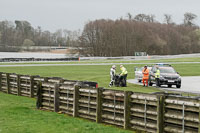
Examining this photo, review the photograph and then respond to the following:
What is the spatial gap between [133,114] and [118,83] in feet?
57.5

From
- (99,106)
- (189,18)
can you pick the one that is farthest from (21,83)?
(189,18)

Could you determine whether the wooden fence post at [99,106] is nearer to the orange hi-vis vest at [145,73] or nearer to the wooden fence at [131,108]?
the wooden fence at [131,108]

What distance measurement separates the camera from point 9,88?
21281mm

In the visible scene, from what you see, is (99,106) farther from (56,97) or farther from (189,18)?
(189,18)

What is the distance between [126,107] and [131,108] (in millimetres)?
136

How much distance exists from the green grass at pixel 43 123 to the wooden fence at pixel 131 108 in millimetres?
308

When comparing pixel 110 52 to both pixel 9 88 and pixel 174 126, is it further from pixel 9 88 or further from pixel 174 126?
pixel 174 126

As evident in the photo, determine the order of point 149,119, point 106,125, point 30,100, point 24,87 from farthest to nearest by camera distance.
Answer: point 24,87 < point 30,100 < point 106,125 < point 149,119

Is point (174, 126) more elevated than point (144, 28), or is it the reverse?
point (144, 28)

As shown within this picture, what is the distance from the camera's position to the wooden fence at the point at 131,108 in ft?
29.5

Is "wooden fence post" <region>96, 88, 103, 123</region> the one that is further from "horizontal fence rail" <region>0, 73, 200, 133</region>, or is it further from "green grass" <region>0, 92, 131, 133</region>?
"green grass" <region>0, 92, 131, 133</region>

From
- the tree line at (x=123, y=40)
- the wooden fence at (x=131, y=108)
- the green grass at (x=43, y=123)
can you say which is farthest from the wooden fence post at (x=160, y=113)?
the tree line at (x=123, y=40)

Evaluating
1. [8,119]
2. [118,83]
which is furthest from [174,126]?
[118,83]

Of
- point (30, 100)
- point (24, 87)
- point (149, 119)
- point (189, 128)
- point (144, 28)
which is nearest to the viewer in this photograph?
point (189, 128)
